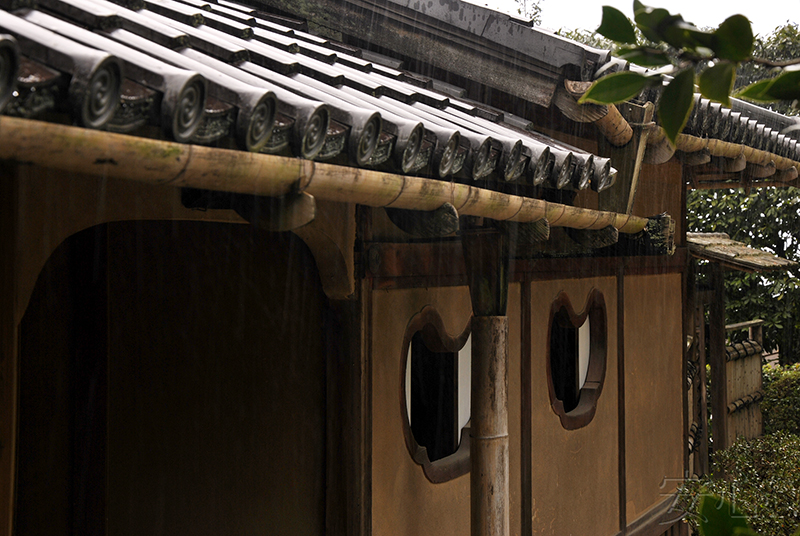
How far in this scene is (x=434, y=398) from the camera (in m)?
5.00

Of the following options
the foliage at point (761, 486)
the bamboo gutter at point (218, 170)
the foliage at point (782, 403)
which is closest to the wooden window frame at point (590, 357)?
the foliage at point (761, 486)

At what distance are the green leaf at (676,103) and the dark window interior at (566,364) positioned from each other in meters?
5.44

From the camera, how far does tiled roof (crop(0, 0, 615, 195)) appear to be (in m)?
1.49

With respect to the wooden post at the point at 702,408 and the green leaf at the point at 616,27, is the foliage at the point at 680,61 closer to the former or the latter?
the green leaf at the point at 616,27

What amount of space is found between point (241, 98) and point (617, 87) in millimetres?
1128

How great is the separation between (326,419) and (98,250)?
1.58 metres

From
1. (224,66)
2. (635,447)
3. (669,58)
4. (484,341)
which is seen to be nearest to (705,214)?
(635,447)

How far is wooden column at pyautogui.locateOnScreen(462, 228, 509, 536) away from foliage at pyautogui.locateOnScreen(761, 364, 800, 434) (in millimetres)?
9966

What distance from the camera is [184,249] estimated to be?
4211 mm

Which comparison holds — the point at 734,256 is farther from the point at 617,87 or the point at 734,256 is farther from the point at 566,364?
the point at 617,87

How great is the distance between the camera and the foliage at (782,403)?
12.0 metres

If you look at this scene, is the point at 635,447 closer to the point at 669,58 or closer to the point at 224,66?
the point at 224,66

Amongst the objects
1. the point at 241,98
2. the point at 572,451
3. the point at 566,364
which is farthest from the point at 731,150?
the point at 241,98

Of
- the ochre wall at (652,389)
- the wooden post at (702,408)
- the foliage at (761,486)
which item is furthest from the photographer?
the wooden post at (702,408)
